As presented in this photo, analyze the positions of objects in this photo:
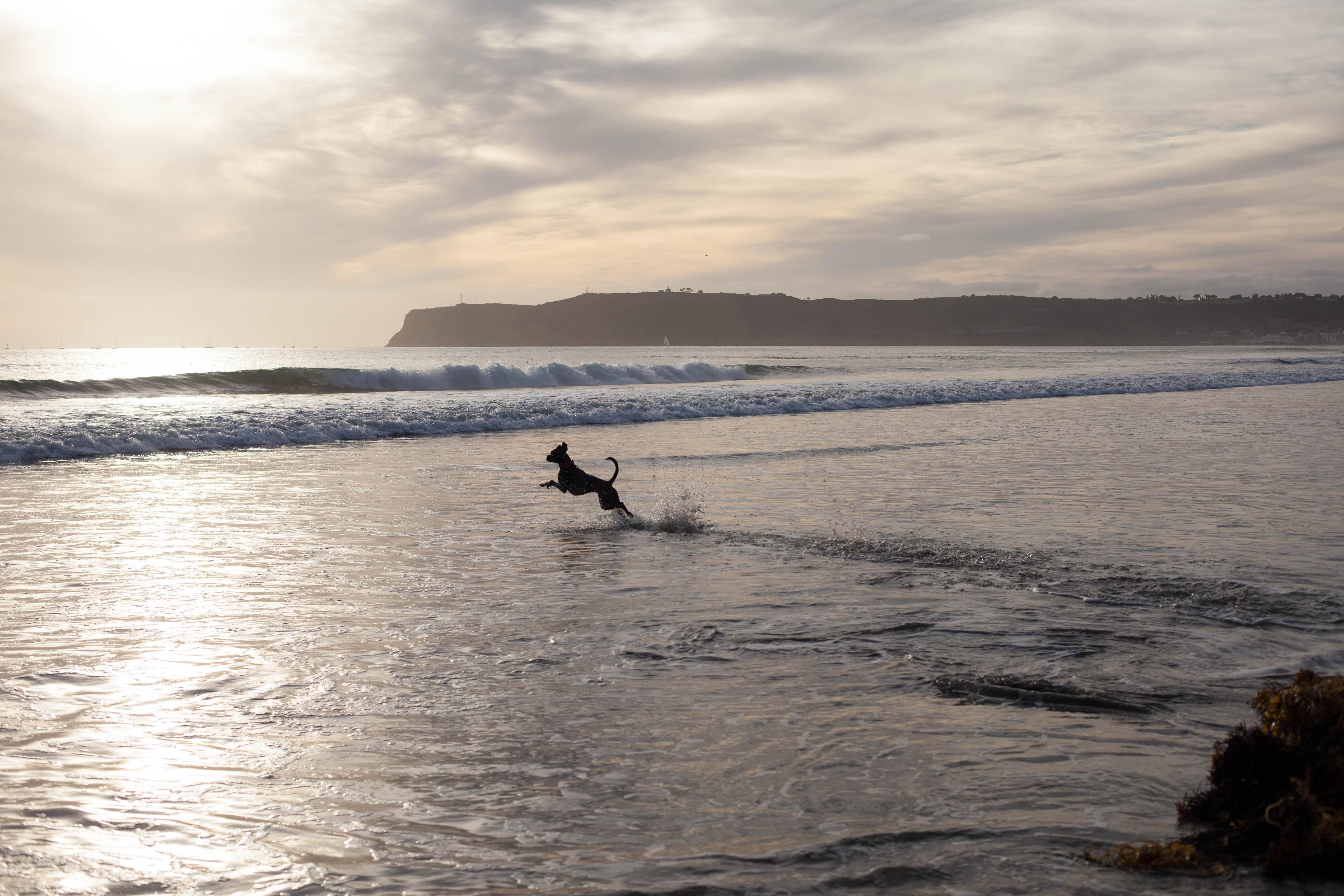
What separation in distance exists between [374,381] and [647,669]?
1535 inches

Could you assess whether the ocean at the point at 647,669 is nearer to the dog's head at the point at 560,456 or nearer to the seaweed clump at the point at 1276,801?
the seaweed clump at the point at 1276,801

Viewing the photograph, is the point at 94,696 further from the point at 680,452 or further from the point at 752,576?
the point at 680,452

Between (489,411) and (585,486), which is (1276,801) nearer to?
(585,486)

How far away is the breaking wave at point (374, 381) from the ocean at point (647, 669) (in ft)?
67.0

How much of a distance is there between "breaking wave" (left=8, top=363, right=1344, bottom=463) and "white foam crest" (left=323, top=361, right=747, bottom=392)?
0.39 m

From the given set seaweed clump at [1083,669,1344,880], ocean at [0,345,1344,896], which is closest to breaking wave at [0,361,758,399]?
ocean at [0,345,1344,896]

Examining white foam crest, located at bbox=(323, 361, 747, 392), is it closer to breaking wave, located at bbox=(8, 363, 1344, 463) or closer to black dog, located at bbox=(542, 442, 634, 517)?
breaking wave, located at bbox=(8, 363, 1344, 463)

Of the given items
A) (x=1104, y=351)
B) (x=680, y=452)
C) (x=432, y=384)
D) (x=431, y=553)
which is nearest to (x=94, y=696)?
(x=431, y=553)

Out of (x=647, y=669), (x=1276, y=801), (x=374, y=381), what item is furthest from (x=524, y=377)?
(x=1276, y=801)

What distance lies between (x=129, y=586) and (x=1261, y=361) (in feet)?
235

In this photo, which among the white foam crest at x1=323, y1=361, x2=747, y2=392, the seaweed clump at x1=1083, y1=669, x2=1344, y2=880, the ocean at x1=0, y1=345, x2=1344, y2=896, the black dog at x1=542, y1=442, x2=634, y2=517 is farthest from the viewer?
the white foam crest at x1=323, y1=361, x2=747, y2=392

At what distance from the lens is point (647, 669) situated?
5.21 meters

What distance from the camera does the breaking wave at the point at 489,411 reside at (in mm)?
18344

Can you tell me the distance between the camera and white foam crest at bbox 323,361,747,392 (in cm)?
4178
